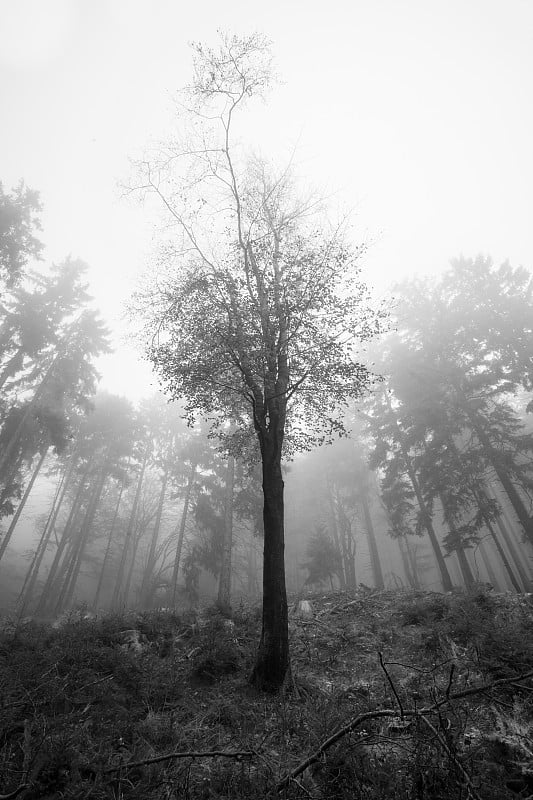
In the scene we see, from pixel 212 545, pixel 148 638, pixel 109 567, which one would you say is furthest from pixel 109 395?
pixel 148 638

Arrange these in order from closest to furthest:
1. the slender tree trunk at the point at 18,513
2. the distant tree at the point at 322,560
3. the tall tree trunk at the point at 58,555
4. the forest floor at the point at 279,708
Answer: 1. the forest floor at the point at 279,708
2. the slender tree trunk at the point at 18,513
3. the tall tree trunk at the point at 58,555
4. the distant tree at the point at 322,560

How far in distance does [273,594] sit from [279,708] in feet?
6.07

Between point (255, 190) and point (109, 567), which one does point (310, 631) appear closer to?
point (255, 190)

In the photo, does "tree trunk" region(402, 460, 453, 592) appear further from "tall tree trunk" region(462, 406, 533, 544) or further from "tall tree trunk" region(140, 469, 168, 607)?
"tall tree trunk" region(140, 469, 168, 607)

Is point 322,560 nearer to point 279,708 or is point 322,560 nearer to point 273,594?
point 273,594

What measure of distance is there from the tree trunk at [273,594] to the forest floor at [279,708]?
0.35 m

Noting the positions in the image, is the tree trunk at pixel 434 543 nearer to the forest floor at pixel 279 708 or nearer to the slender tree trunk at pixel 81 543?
the forest floor at pixel 279 708

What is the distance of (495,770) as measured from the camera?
328 centimetres

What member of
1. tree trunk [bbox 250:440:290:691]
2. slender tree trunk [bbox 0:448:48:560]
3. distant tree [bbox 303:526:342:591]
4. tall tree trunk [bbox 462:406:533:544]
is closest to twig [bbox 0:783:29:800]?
tree trunk [bbox 250:440:290:691]

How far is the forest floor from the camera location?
3.11m

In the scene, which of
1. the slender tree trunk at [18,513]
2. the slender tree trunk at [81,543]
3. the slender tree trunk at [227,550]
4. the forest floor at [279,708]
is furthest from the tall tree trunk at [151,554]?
the forest floor at [279,708]

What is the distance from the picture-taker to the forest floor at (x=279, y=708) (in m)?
3.11

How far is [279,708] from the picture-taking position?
5.55 m

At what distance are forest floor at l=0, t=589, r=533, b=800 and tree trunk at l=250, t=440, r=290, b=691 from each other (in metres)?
0.35
